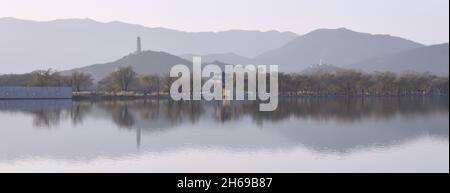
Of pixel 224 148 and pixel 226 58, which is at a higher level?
pixel 226 58

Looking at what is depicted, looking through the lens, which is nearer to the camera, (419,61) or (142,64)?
(142,64)

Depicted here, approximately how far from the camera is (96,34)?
191 meters

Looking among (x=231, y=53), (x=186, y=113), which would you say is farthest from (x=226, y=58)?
(x=186, y=113)

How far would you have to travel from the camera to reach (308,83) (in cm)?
5994

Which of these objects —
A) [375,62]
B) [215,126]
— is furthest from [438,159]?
[375,62]

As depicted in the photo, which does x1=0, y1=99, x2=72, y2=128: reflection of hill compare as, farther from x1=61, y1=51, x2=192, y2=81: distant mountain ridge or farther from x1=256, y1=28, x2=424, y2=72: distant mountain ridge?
x1=256, y1=28, x2=424, y2=72: distant mountain ridge

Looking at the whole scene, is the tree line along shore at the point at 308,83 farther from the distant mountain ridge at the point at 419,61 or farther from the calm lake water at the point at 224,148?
Answer: the distant mountain ridge at the point at 419,61

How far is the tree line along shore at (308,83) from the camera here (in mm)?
52000

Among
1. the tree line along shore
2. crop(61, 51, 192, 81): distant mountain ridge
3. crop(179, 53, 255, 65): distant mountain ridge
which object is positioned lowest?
the tree line along shore

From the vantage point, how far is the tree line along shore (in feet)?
171

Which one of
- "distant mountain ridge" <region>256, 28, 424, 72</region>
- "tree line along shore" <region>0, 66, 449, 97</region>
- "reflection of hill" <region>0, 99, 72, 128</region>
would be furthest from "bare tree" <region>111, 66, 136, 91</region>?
"distant mountain ridge" <region>256, 28, 424, 72</region>

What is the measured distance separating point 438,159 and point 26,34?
171399 mm

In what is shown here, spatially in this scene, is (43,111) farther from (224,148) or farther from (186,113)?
(224,148)
